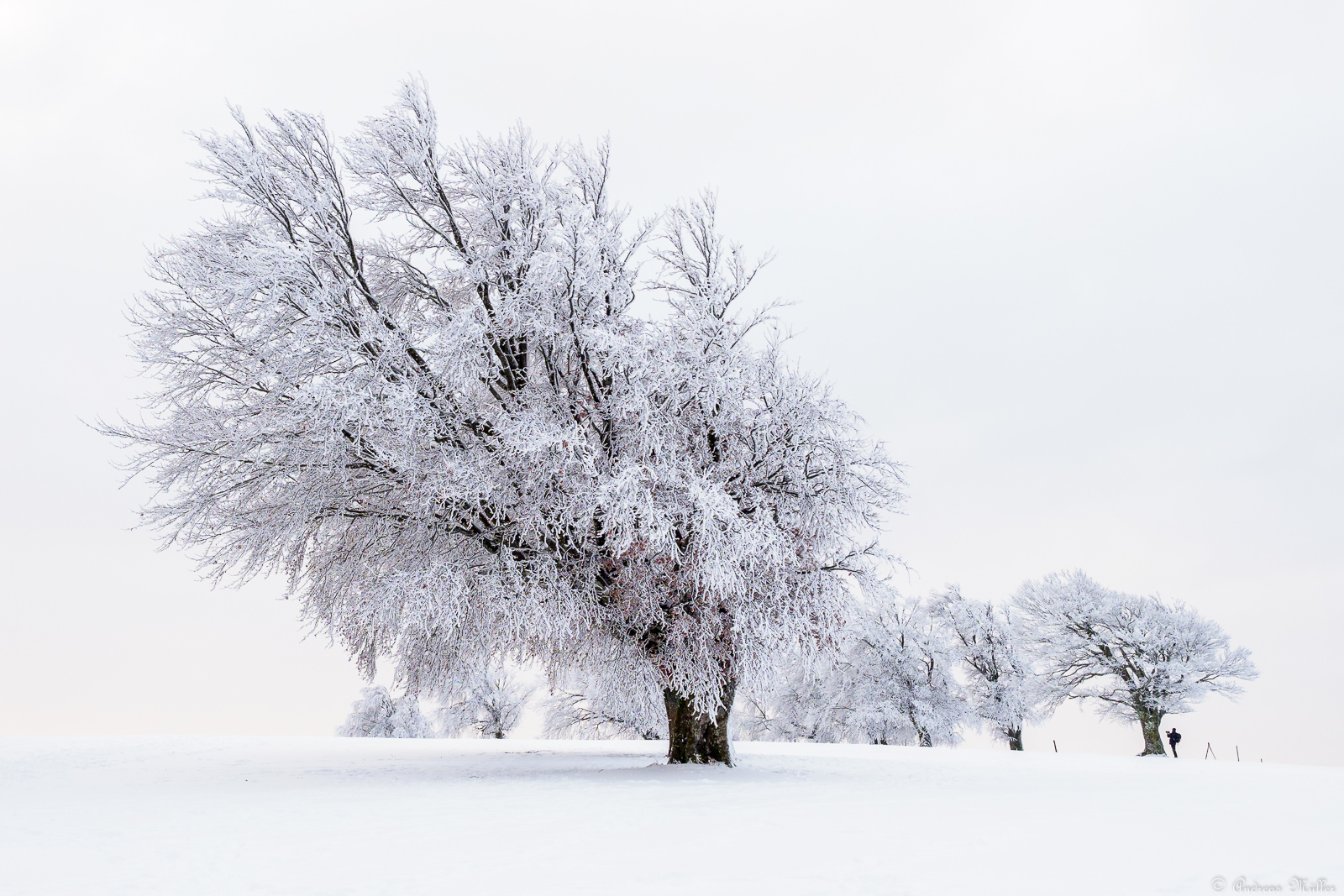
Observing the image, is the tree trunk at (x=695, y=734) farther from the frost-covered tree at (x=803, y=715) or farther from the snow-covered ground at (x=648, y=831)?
the frost-covered tree at (x=803, y=715)

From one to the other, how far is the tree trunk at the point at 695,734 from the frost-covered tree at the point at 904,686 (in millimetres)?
19549

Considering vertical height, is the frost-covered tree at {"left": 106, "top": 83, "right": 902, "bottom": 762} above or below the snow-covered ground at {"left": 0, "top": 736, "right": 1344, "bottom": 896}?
above

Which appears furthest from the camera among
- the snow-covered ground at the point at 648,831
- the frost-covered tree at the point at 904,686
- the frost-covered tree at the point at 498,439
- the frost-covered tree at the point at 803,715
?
the frost-covered tree at the point at 803,715

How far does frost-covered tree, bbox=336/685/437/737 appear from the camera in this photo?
39781 millimetres

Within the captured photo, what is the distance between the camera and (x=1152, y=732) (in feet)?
98.6

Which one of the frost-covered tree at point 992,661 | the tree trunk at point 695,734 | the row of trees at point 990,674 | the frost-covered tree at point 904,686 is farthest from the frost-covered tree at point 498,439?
the frost-covered tree at point 992,661

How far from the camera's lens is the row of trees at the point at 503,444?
1229cm

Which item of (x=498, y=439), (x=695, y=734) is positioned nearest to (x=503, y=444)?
(x=498, y=439)

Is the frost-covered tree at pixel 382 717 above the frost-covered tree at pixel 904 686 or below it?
below

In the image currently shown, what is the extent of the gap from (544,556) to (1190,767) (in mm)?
14668

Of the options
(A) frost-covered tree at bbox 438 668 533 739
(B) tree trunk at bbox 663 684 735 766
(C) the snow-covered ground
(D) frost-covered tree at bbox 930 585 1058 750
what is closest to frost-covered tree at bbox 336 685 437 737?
(A) frost-covered tree at bbox 438 668 533 739

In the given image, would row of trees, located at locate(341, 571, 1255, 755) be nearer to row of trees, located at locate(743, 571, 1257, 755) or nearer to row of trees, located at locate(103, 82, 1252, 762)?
row of trees, located at locate(743, 571, 1257, 755)

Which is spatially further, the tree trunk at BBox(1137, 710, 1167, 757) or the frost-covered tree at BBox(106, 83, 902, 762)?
the tree trunk at BBox(1137, 710, 1167, 757)

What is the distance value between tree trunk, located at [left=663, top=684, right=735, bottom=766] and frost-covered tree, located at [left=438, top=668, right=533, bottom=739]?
968 inches
